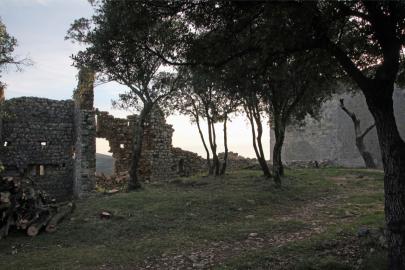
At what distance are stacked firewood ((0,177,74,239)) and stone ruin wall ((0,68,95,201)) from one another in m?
5.82

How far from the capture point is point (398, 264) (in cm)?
703

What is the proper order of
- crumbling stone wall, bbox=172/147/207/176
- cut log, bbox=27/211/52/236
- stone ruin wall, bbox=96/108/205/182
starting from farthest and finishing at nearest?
crumbling stone wall, bbox=172/147/207/176, stone ruin wall, bbox=96/108/205/182, cut log, bbox=27/211/52/236

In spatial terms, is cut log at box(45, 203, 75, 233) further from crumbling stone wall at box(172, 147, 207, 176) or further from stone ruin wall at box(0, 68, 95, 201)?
crumbling stone wall at box(172, 147, 207, 176)

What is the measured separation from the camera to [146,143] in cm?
2453

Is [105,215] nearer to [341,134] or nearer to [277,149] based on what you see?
[277,149]

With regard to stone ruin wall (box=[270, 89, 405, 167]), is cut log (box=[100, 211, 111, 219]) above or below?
below

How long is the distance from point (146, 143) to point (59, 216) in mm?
11596

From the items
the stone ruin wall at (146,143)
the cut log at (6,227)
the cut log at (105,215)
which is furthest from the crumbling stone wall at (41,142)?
the cut log at (105,215)

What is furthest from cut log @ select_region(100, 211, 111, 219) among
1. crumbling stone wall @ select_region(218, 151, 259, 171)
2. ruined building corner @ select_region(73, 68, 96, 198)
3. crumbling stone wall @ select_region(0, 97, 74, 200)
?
crumbling stone wall @ select_region(218, 151, 259, 171)

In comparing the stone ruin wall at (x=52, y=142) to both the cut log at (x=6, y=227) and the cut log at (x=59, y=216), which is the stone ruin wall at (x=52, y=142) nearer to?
the cut log at (x=59, y=216)

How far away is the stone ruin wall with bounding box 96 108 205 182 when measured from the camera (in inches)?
939

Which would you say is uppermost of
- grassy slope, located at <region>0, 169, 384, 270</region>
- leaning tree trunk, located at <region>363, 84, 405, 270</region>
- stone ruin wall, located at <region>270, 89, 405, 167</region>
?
stone ruin wall, located at <region>270, 89, 405, 167</region>

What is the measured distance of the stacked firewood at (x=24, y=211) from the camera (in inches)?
475

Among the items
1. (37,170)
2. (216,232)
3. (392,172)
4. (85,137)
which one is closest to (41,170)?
(37,170)
